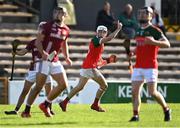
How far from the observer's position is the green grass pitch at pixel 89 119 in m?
16.2

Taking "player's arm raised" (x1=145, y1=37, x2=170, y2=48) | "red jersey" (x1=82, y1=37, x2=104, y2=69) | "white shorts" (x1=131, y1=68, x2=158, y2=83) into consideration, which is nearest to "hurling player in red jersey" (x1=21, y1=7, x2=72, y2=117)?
"white shorts" (x1=131, y1=68, x2=158, y2=83)

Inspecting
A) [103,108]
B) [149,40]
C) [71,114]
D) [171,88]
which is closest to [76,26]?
[171,88]

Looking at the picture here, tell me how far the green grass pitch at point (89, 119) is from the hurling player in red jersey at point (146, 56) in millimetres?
551

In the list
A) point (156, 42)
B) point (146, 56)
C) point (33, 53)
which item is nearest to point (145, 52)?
point (146, 56)

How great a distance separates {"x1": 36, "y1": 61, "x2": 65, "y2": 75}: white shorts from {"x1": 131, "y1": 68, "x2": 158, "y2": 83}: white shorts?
188 cm

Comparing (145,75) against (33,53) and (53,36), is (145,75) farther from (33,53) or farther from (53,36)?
(33,53)

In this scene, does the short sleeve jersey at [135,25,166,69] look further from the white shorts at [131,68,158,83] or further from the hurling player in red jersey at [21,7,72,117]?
the hurling player in red jersey at [21,7,72,117]

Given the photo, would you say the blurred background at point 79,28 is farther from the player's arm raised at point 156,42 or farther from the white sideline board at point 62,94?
the player's arm raised at point 156,42

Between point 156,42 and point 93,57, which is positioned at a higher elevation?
point 156,42

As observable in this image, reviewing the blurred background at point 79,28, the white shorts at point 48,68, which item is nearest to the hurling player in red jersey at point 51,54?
the white shorts at point 48,68

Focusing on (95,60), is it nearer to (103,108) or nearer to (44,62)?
(103,108)

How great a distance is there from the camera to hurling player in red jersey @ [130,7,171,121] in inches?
655

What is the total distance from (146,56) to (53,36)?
2.18 metres

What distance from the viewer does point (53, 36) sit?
1791 cm
